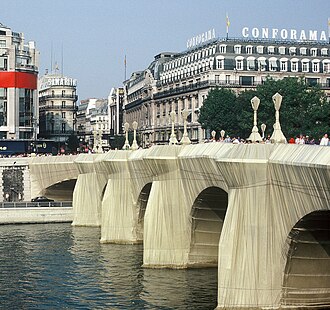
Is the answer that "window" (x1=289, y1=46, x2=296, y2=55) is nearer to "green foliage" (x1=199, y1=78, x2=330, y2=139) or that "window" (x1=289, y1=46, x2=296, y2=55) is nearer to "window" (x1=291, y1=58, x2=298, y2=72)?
"window" (x1=291, y1=58, x2=298, y2=72)

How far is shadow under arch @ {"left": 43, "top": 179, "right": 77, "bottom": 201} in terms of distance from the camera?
127125mm

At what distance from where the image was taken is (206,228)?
66125 mm

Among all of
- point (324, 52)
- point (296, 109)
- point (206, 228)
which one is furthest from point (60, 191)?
point (324, 52)

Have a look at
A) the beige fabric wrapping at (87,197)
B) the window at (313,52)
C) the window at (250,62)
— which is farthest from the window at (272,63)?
the beige fabric wrapping at (87,197)

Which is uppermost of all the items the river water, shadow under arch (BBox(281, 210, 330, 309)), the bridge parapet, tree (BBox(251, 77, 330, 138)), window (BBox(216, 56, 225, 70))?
window (BBox(216, 56, 225, 70))

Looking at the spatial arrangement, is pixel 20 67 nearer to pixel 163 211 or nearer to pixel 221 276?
pixel 163 211

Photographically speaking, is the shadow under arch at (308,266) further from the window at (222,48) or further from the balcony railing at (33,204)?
the window at (222,48)

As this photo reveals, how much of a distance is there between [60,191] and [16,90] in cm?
4000

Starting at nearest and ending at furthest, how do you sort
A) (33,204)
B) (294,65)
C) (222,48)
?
1. (33,204)
2. (222,48)
3. (294,65)

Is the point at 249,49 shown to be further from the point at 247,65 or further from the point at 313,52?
the point at 313,52

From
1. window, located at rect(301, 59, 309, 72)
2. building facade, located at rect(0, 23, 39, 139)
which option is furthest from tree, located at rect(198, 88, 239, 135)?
building facade, located at rect(0, 23, 39, 139)

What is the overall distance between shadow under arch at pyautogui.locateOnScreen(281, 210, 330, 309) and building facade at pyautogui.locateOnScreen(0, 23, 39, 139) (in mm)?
122758

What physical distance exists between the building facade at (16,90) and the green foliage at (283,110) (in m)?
37.6

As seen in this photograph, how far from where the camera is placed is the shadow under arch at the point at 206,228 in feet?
213
